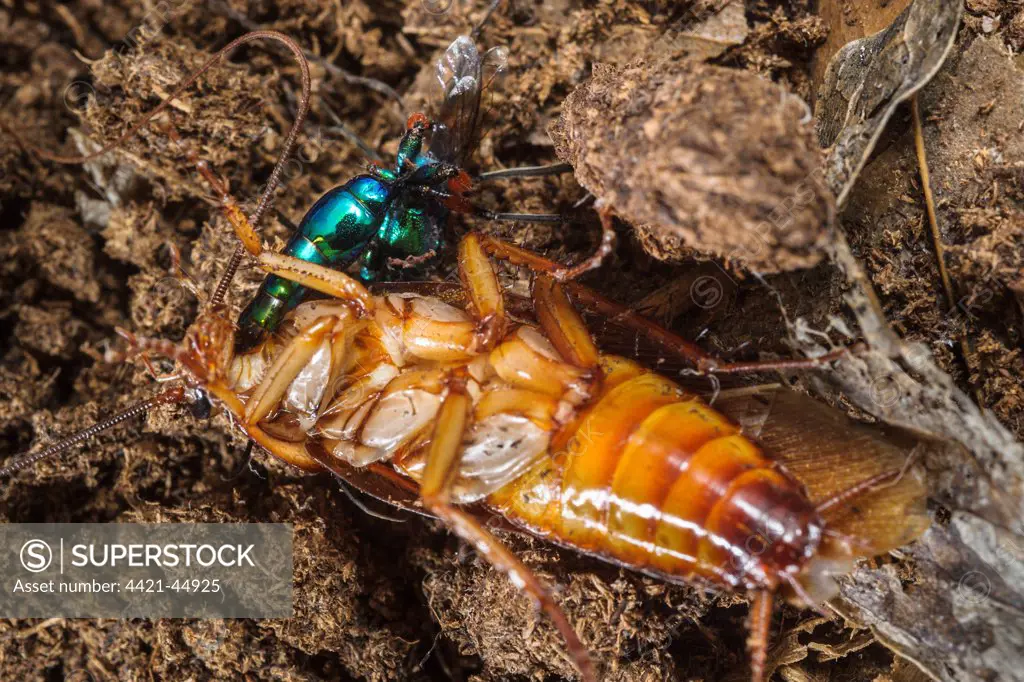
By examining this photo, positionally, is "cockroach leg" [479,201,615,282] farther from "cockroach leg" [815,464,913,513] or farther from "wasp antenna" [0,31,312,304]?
"cockroach leg" [815,464,913,513]

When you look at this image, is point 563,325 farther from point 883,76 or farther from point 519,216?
point 883,76

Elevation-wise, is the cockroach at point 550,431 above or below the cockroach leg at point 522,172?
below

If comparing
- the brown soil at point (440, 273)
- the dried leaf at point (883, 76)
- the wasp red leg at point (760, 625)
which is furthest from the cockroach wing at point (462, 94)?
the wasp red leg at point (760, 625)

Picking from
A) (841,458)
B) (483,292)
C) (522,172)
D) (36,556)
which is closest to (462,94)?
(522,172)

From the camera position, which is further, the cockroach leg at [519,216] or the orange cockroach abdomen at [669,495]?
the cockroach leg at [519,216]

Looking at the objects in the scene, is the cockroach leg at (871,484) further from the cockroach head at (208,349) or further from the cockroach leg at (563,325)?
the cockroach head at (208,349)

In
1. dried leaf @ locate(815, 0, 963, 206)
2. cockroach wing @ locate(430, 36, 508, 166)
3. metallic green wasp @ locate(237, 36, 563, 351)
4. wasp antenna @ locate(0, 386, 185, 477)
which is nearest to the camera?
dried leaf @ locate(815, 0, 963, 206)

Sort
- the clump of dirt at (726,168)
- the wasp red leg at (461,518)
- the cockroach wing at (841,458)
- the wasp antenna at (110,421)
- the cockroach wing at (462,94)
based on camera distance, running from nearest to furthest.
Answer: the clump of dirt at (726,168)
the cockroach wing at (841,458)
the wasp red leg at (461,518)
the wasp antenna at (110,421)
the cockroach wing at (462,94)

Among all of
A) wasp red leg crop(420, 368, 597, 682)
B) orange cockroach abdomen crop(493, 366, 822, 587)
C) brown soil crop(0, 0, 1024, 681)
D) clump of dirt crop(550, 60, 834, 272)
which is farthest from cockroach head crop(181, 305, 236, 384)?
clump of dirt crop(550, 60, 834, 272)
